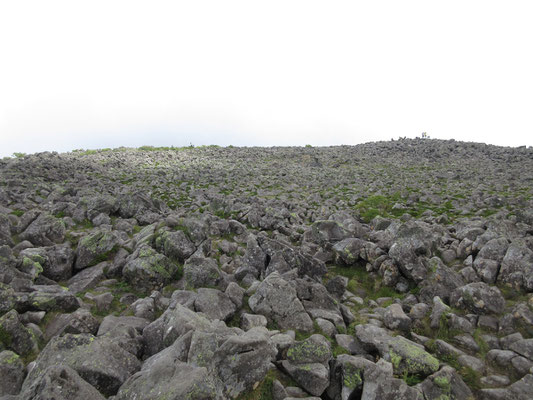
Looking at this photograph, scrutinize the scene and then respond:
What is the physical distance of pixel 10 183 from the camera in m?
20.7

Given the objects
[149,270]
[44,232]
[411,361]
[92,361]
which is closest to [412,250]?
[411,361]

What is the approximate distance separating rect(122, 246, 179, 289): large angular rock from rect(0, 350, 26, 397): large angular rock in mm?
4490

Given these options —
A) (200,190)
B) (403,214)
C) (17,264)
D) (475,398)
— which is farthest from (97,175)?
(475,398)

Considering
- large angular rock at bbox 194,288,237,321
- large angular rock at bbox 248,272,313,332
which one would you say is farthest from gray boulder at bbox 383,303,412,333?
large angular rock at bbox 194,288,237,321

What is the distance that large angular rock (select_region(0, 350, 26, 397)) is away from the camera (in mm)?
5777

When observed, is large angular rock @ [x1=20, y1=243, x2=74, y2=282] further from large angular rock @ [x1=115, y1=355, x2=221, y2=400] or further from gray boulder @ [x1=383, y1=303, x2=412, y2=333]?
gray boulder @ [x1=383, y1=303, x2=412, y2=333]

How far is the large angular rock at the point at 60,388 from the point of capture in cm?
472

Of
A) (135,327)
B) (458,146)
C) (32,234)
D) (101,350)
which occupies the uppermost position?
(458,146)

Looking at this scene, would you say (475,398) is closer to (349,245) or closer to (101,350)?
(349,245)

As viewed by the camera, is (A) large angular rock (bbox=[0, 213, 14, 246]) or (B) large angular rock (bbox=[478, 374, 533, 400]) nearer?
(B) large angular rock (bbox=[478, 374, 533, 400])

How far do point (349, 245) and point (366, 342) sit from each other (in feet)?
19.8

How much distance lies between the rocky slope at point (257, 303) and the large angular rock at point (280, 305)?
4cm

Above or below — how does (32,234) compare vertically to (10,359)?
above

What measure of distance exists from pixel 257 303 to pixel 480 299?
23.8 ft
